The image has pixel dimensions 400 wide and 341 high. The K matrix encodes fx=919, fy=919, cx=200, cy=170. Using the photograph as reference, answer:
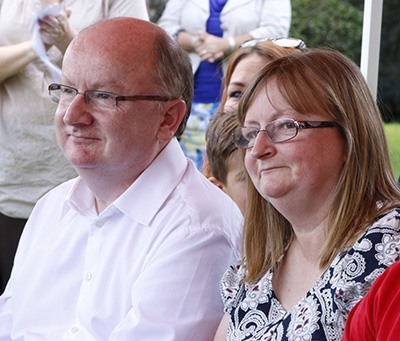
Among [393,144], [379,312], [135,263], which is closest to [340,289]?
[379,312]

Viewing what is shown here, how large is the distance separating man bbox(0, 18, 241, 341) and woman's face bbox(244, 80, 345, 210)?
1.16ft

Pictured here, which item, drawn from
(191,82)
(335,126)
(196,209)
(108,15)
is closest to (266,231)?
(196,209)

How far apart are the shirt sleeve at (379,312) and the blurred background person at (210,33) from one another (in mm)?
2522

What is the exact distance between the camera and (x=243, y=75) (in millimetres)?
3504

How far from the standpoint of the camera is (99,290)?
247 cm

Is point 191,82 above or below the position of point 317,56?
below

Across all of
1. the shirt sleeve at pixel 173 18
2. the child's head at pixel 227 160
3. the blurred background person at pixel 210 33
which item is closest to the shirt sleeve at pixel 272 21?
the blurred background person at pixel 210 33

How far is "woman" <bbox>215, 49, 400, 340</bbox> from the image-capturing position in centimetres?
200

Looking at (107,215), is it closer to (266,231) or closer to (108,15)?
(266,231)

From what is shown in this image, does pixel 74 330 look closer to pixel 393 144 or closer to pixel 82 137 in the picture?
pixel 82 137

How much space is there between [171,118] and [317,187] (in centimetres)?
66

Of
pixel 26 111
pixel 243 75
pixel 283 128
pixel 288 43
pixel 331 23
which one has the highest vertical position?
pixel 283 128

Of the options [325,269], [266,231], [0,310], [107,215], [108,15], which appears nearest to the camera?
[325,269]

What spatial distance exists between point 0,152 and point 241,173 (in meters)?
1.33
